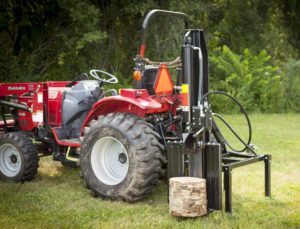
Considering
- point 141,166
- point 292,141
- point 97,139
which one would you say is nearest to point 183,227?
point 141,166

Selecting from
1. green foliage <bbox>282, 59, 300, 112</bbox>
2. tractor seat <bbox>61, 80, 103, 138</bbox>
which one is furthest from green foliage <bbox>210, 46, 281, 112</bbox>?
tractor seat <bbox>61, 80, 103, 138</bbox>

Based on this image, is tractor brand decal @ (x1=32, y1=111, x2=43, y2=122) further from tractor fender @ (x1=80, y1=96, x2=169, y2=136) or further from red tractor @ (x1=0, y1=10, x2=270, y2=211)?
tractor fender @ (x1=80, y1=96, x2=169, y2=136)

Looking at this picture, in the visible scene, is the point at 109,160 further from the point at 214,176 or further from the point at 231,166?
the point at 231,166

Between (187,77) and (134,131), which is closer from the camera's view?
(187,77)

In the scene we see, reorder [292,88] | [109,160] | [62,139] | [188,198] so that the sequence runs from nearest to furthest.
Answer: [188,198] < [109,160] < [62,139] < [292,88]

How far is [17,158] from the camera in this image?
17.7 feet

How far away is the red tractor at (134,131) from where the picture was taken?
12.9 ft

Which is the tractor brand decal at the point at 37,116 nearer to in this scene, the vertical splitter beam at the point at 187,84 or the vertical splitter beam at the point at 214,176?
the vertical splitter beam at the point at 187,84

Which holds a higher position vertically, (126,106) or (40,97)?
(40,97)

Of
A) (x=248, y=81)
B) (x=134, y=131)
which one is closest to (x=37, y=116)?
(x=134, y=131)

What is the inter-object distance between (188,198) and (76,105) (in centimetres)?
242

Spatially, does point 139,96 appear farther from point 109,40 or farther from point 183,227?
point 109,40

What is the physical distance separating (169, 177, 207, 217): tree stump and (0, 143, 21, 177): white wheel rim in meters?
2.58

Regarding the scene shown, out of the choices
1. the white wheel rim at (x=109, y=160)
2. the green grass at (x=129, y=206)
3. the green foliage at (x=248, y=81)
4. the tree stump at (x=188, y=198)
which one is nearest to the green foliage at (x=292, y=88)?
the green foliage at (x=248, y=81)
